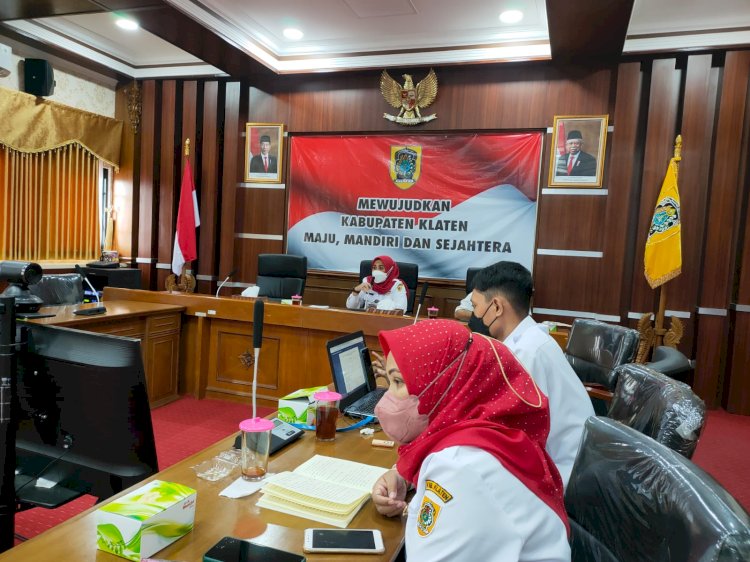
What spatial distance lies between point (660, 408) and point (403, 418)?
0.72 metres

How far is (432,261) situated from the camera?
5445 millimetres

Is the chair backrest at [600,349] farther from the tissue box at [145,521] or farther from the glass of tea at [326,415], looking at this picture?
the tissue box at [145,521]

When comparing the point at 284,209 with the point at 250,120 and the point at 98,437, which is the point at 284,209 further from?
the point at 98,437

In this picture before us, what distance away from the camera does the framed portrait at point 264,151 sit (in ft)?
19.2

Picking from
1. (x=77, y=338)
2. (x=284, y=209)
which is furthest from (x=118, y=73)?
(x=77, y=338)

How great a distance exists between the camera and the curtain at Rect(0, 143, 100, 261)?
5.17 m

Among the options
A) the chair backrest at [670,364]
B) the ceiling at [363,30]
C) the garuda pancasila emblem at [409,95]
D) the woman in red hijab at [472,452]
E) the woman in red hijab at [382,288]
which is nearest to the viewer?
the woman in red hijab at [472,452]

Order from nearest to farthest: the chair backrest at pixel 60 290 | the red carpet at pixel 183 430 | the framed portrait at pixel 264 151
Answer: the red carpet at pixel 183 430 → the chair backrest at pixel 60 290 → the framed portrait at pixel 264 151

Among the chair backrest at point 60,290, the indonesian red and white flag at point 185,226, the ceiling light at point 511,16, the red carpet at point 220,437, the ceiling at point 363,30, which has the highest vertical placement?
the ceiling light at point 511,16

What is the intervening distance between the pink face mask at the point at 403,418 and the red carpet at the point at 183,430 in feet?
6.32

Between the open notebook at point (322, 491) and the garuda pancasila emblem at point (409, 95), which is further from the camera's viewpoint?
the garuda pancasila emblem at point (409, 95)

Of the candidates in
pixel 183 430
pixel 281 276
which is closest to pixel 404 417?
pixel 183 430

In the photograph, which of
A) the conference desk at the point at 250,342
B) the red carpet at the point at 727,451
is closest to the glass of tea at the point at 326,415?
the conference desk at the point at 250,342

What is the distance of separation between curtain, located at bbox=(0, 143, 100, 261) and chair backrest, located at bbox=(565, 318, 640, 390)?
17.5ft
